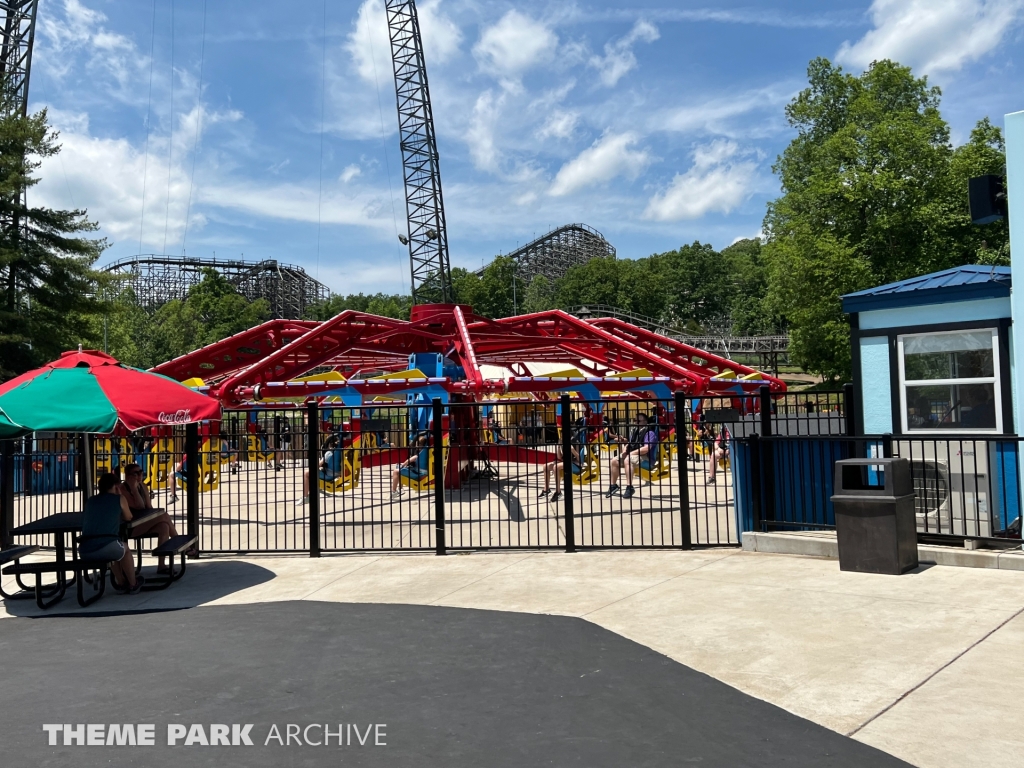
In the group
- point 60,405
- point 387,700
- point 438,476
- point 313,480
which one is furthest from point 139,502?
point 387,700

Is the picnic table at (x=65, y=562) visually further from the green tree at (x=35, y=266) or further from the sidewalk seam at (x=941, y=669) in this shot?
the green tree at (x=35, y=266)

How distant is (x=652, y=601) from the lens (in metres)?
7.55

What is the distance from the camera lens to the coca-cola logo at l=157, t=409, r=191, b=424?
8.16 m

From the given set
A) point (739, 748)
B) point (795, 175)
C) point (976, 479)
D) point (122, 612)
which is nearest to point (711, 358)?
point (976, 479)

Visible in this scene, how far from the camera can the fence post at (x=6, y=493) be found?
1093 centimetres

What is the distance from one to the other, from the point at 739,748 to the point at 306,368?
16.8 meters

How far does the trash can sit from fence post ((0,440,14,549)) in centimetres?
1036

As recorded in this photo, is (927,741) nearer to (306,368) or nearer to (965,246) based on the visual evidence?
(306,368)

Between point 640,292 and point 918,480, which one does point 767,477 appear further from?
point 640,292

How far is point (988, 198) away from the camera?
8586 millimetres

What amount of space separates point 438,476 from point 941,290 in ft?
20.3

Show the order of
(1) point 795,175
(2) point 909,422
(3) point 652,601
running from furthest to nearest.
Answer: (1) point 795,175, (2) point 909,422, (3) point 652,601

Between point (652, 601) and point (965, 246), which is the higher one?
point (965, 246)

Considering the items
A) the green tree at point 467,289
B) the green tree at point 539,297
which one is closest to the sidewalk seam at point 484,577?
the green tree at point 467,289
